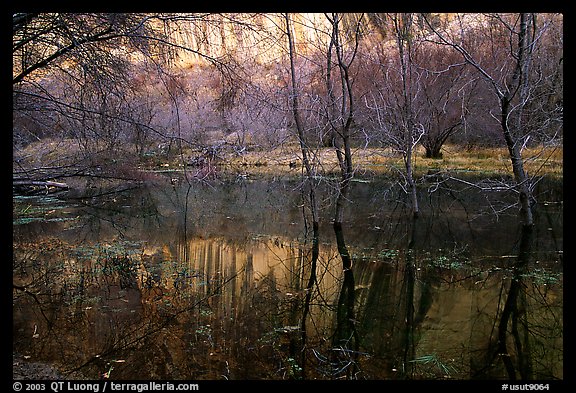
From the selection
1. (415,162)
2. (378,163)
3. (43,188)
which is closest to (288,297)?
(43,188)

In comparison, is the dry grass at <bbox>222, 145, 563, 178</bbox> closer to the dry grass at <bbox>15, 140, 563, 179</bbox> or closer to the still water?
the dry grass at <bbox>15, 140, 563, 179</bbox>

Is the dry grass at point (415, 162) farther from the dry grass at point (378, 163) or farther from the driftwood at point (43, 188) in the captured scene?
the driftwood at point (43, 188)

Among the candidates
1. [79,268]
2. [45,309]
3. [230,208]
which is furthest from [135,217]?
[45,309]

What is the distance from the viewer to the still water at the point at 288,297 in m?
4.53

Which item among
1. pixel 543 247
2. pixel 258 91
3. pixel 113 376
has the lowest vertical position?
pixel 113 376

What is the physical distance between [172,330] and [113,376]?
1067mm

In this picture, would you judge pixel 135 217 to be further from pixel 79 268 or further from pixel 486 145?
pixel 486 145

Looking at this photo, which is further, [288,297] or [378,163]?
[378,163]

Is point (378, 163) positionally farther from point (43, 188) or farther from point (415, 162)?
point (43, 188)

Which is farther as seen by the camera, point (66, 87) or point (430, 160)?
point (430, 160)

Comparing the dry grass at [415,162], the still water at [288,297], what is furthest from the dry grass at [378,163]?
the still water at [288,297]

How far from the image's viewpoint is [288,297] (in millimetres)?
6492

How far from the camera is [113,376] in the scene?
165 inches
